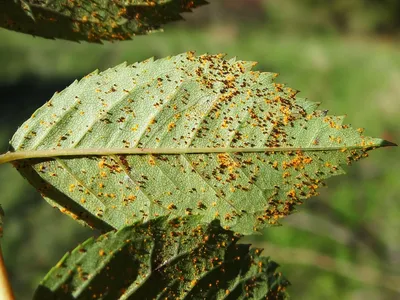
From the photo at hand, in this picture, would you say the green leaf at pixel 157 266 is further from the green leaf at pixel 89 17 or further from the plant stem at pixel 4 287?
the green leaf at pixel 89 17

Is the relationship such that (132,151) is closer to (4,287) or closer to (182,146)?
(182,146)

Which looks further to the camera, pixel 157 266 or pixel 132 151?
pixel 132 151

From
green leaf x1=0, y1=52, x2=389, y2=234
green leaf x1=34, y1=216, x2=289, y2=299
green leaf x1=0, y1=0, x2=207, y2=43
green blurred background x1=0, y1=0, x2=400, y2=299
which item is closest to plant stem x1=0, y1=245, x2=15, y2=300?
green leaf x1=34, y1=216, x2=289, y2=299

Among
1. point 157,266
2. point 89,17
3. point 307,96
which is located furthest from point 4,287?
point 307,96

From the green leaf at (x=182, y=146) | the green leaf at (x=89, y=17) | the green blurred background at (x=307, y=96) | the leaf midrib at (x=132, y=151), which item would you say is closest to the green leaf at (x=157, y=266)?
the green leaf at (x=182, y=146)

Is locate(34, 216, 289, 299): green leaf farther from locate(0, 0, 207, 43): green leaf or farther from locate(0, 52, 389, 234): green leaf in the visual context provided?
locate(0, 0, 207, 43): green leaf

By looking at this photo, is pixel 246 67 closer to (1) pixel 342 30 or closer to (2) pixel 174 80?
(2) pixel 174 80
